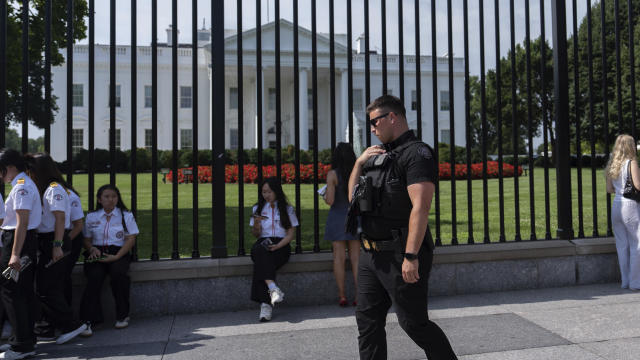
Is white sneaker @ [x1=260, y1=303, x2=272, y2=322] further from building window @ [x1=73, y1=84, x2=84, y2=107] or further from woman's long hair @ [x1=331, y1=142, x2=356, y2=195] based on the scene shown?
building window @ [x1=73, y1=84, x2=84, y2=107]

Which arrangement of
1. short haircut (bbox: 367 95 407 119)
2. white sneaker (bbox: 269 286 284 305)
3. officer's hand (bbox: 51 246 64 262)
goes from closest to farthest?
short haircut (bbox: 367 95 407 119) < officer's hand (bbox: 51 246 64 262) < white sneaker (bbox: 269 286 284 305)

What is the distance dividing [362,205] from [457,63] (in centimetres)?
3174

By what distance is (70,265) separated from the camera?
4.41 m

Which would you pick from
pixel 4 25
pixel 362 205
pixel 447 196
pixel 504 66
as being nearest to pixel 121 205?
pixel 4 25

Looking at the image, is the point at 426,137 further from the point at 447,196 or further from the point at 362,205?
the point at 362,205

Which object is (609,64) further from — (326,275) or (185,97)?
(185,97)

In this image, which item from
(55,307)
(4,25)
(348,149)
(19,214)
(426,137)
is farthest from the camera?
(426,137)

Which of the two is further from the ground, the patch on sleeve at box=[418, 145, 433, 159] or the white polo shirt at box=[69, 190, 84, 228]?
the patch on sleeve at box=[418, 145, 433, 159]

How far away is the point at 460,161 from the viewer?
27.5m

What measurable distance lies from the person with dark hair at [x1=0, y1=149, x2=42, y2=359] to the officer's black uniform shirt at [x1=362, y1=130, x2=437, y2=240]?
2.57 m

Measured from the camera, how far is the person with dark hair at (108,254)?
4395 mm

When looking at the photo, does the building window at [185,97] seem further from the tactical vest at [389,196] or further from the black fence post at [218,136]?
the tactical vest at [389,196]

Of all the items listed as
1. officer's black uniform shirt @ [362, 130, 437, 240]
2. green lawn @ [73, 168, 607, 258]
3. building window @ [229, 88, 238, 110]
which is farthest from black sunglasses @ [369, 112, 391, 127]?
building window @ [229, 88, 238, 110]

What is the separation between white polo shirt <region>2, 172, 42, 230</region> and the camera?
12.2 ft
